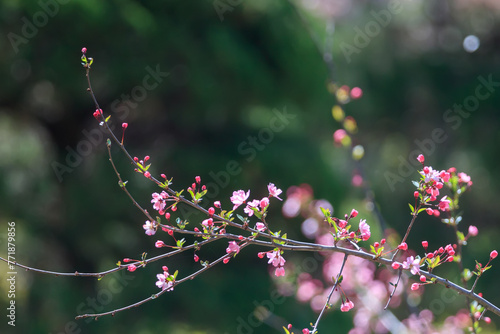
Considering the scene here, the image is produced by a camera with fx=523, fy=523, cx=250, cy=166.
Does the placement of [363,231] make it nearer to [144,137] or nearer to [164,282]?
[164,282]

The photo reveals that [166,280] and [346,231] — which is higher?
[346,231]

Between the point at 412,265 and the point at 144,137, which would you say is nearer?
the point at 412,265

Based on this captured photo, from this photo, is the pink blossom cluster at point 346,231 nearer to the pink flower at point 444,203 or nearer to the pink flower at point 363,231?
the pink flower at point 363,231

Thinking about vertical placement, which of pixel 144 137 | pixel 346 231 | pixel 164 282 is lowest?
pixel 164 282

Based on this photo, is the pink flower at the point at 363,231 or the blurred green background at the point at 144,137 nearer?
the pink flower at the point at 363,231

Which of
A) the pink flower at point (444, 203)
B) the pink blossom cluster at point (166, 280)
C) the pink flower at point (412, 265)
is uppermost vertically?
the pink flower at point (444, 203)

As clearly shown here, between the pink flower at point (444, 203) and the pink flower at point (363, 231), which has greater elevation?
the pink flower at point (444, 203)

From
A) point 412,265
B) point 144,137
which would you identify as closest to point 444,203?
point 412,265

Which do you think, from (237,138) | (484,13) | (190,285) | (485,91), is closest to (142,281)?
(190,285)

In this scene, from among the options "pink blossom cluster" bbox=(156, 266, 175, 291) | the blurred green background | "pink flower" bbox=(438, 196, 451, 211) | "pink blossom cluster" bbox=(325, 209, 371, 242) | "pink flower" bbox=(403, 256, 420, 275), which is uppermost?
the blurred green background

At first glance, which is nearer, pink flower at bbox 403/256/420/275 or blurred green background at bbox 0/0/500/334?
pink flower at bbox 403/256/420/275

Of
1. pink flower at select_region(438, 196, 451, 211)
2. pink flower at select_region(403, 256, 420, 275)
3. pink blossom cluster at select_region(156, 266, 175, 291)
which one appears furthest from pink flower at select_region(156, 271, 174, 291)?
pink flower at select_region(438, 196, 451, 211)

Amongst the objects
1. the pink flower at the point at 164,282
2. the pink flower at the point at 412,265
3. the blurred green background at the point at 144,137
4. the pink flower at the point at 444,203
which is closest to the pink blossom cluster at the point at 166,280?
the pink flower at the point at 164,282

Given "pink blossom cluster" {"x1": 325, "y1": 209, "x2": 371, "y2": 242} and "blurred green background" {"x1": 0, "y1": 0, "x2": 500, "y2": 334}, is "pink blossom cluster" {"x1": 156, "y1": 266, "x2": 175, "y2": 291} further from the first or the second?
"blurred green background" {"x1": 0, "y1": 0, "x2": 500, "y2": 334}
